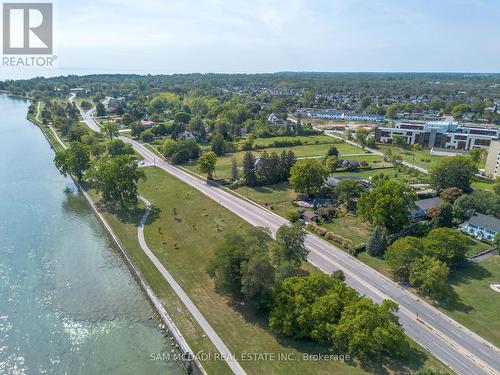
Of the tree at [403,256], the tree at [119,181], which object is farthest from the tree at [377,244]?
the tree at [119,181]

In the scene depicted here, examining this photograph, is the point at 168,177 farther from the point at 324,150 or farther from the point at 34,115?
the point at 34,115


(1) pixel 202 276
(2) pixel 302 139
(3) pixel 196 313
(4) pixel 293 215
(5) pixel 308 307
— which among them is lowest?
(3) pixel 196 313

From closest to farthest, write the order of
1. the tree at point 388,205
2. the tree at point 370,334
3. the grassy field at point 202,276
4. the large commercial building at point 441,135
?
1. the tree at point 370,334
2. the grassy field at point 202,276
3. the tree at point 388,205
4. the large commercial building at point 441,135

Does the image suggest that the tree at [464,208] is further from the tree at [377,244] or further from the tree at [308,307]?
the tree at [308,307]

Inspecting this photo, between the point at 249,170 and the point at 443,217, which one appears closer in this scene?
the point at 443,217

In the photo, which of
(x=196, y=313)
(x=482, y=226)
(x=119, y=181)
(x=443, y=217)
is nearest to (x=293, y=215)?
(x=443, y=217)

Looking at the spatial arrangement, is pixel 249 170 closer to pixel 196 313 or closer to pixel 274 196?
pixel 274 196

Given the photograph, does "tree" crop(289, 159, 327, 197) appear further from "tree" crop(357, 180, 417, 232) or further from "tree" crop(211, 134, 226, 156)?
"tree" crop(211, 134, 226, 156)
